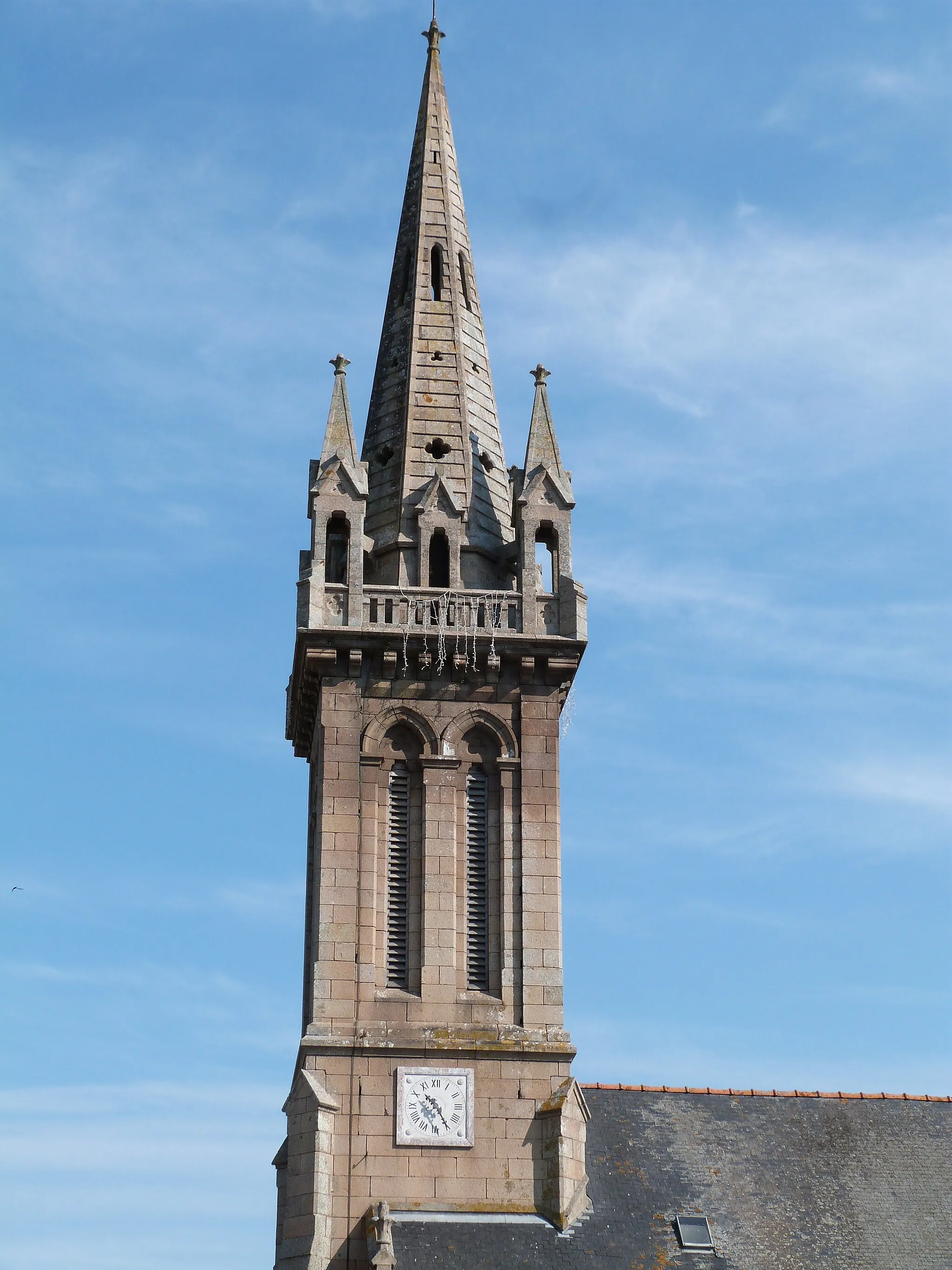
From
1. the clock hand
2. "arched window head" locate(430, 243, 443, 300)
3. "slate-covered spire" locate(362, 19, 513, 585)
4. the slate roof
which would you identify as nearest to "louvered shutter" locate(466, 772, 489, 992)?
the clock hand

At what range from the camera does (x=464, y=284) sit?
146 feet

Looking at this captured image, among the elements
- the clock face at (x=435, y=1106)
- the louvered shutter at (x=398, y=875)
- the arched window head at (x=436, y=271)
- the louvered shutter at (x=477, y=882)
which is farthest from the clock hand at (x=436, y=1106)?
the arched window head at (x=436, y=271)

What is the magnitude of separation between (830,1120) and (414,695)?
10.9 meters

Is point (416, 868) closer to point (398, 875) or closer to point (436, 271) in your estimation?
point (398, 875)

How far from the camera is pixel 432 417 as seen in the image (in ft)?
137

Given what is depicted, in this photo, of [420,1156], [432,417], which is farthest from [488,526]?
[420,1156]

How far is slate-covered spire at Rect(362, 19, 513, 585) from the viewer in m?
40.4

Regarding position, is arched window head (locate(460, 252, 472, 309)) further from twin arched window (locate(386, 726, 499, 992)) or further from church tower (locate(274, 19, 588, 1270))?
twin arched window (locate(386, 726, 499, 992))

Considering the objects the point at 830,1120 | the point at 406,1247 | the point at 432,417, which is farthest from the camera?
the point at 432,417

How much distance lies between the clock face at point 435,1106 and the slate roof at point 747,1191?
149 centimetres

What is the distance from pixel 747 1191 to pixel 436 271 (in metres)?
19.8

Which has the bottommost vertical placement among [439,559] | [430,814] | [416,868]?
[416,868]

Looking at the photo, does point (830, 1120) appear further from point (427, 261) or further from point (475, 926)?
point (427, 261)

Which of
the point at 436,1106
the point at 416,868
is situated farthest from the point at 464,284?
the point at 436,1106
